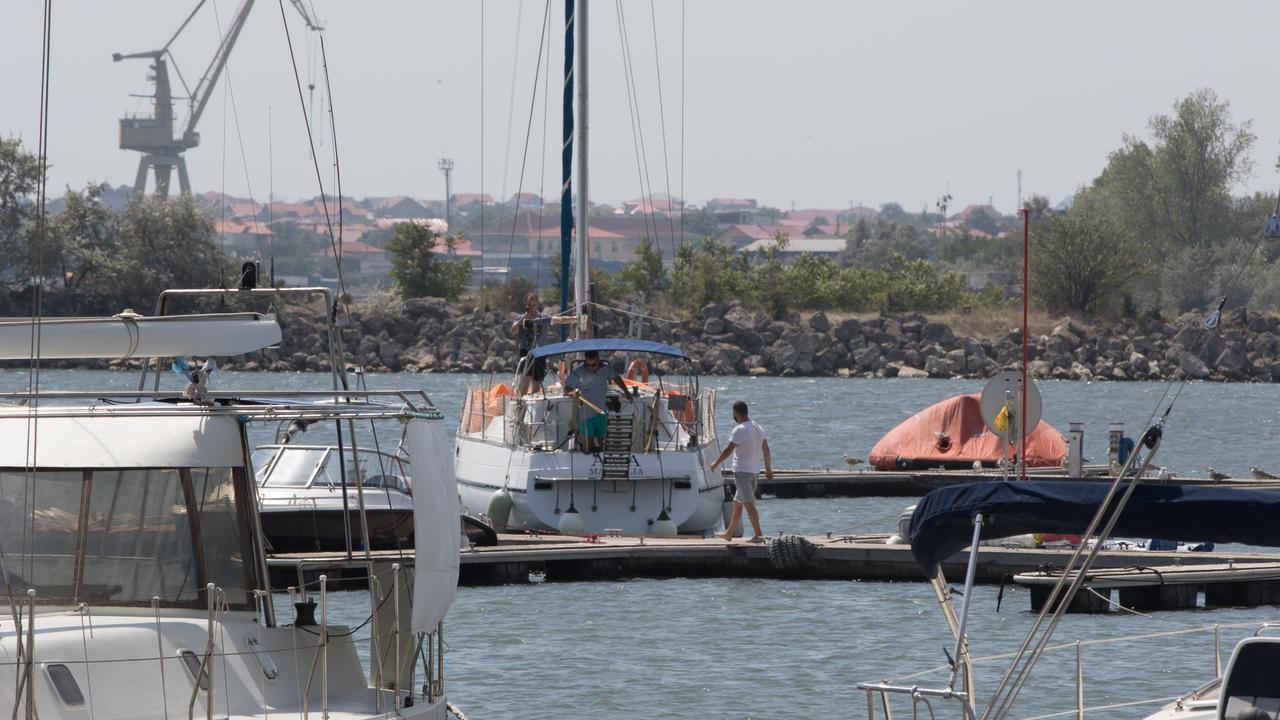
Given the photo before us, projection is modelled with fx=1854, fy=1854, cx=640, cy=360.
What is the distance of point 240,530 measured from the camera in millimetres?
9328

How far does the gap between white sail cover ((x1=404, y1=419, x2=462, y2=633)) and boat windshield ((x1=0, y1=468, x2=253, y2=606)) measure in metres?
0.94

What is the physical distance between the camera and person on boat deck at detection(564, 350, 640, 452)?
23828 mm

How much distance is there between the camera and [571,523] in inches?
926

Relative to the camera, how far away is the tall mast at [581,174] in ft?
98.2

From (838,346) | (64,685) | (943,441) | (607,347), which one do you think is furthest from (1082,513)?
(838,346)

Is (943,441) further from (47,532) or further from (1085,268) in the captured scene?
(1085,268)

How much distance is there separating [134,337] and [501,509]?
14308 millimetres

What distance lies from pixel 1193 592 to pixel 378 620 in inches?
461

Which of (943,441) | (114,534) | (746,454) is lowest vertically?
(943,441)

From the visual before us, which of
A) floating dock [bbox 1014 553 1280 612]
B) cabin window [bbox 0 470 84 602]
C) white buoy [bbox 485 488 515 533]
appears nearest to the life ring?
white buoy [bbox 485 488 515 533]

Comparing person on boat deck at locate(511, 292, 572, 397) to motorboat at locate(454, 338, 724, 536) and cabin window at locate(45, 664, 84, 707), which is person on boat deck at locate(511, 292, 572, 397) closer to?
motorboat at locate(454, 338, 724, 536)

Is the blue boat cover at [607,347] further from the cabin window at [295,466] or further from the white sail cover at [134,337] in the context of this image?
the white sail cover at [134,337]

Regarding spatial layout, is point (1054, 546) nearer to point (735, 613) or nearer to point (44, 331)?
point (735, 613)

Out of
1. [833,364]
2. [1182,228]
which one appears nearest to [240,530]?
[833,364]
